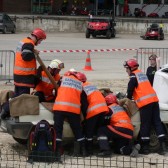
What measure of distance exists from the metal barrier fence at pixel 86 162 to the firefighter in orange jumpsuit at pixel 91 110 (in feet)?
1.23

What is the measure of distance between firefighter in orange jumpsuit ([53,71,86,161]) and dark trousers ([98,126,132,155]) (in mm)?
296

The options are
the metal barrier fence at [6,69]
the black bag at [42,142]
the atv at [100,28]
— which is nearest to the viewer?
the black bag at [42,142]

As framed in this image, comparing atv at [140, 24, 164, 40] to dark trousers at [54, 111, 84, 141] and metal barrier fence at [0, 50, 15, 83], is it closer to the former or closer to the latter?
metal barrier fence at [0, 50, 15, 83]

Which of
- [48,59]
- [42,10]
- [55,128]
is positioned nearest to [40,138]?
[55,128]

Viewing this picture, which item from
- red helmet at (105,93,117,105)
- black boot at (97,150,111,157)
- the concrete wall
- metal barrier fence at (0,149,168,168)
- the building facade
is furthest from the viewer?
the building facade

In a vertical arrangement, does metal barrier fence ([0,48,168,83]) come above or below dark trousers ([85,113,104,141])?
below

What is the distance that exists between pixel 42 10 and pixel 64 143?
170ft

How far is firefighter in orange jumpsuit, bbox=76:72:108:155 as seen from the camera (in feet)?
32.2

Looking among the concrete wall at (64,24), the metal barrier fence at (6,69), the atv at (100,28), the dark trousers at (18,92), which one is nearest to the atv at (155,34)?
the atv at (100,28)

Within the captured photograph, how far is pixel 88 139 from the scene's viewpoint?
32.5ft

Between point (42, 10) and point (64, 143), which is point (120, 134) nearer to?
point (64, 143)

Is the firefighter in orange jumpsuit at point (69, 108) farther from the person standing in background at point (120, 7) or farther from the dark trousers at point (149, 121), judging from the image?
the person standing in background at point (120, 7)

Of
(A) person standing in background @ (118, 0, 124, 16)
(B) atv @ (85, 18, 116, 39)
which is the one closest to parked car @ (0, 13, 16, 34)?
(B) atv @ (85, 18, 116, 39)

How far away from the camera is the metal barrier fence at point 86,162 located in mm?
9055
